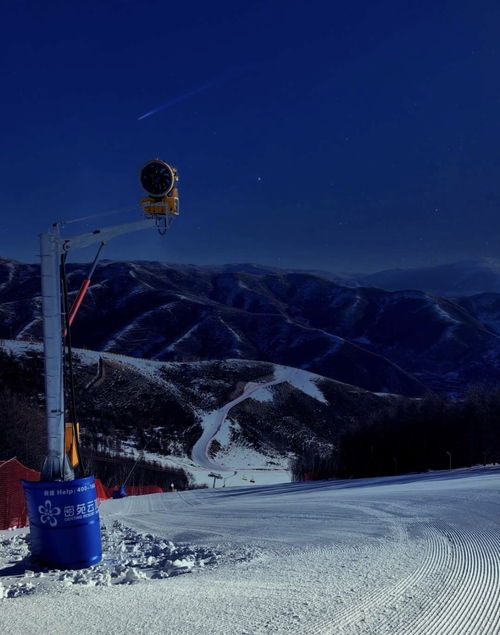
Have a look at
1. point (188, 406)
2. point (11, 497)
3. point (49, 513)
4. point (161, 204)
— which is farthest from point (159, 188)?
point (188, 406)

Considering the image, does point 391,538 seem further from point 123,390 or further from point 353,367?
point 353,367

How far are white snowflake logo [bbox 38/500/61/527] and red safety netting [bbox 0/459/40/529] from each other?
683 cm

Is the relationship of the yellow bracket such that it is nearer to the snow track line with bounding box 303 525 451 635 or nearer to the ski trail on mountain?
the snow track line with bounding box 303 525 451 635

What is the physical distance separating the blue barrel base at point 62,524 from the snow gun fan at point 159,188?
4.07 metres

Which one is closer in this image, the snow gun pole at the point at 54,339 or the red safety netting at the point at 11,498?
the snow gun pole at the point at 54,339

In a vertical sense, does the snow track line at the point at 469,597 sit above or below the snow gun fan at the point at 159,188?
below

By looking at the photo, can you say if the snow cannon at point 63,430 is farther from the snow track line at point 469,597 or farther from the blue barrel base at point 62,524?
the snow track line at point 469,597

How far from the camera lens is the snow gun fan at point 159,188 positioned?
29.0 ft

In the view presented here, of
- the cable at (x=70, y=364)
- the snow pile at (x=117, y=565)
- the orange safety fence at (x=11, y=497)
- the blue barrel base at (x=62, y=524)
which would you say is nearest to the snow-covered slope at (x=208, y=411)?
the orange safety fence at (x=11, y=497)

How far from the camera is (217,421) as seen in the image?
96625 millimetres

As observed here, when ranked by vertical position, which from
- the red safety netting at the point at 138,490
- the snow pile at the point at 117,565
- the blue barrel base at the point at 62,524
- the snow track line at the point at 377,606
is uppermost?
the blue barrel base at the point at 62,524

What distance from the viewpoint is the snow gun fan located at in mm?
8836

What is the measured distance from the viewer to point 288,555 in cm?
725

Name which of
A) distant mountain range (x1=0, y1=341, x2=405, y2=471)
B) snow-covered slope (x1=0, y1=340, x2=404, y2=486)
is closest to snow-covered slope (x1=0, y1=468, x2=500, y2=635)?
snow-covered slope (x1=0, y1=340, x2=404, y2=486)
